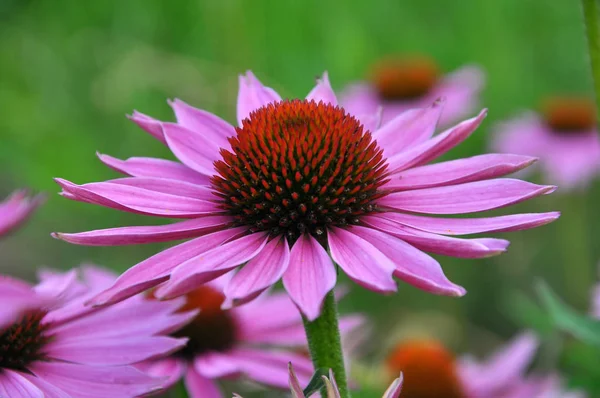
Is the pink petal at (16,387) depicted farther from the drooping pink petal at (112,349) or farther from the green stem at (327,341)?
the green stem at (327,341)

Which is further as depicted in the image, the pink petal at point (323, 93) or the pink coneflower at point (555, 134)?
the pink coneflower at point (555, 134)

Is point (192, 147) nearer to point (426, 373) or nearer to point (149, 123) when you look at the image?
point (149, 123)

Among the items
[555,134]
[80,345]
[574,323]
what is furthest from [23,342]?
[555,134]

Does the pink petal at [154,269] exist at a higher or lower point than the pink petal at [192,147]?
lower

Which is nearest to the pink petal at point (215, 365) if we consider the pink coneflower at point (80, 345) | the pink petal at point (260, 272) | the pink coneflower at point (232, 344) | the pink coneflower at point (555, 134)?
the pink coneflower at point (232, 344)

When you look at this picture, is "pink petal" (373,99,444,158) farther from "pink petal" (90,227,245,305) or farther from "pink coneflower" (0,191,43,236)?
"pink coneflower" (0,191,43,236)

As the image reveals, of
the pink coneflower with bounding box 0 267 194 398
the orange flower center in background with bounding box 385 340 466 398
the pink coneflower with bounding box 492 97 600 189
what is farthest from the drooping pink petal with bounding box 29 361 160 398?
the pink coneflower with bounding box 492 97 600 189

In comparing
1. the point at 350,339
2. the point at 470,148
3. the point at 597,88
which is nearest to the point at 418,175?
the point at 597,88

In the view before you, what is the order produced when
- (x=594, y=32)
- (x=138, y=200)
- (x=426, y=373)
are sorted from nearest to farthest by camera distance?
(x=138, y=200), (x=594, y=32), (x=426, y=373)
